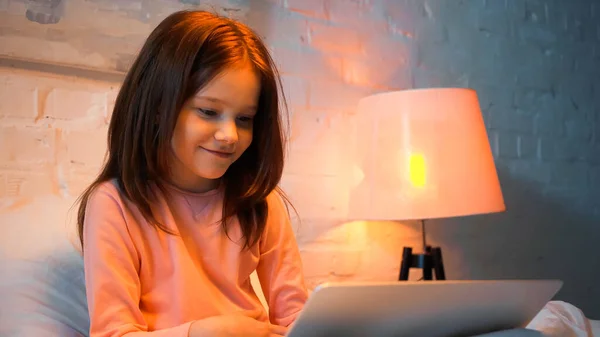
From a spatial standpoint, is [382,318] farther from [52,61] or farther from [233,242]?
[52,61]

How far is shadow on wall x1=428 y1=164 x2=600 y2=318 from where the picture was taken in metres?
1.68

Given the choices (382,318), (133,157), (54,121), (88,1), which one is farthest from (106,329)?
(88,1)

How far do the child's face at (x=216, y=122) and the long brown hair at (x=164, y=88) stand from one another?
2 cm

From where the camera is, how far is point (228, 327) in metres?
0.77

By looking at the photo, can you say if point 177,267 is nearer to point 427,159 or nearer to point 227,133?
point 227,133

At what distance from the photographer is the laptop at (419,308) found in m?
0.61

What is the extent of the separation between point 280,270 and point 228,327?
0.26 m

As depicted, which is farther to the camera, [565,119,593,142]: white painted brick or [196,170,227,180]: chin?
[565,119,593,142]: white painted brick

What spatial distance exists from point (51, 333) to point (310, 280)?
2.20 feet

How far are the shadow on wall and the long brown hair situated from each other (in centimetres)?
87

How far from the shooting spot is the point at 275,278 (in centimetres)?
102

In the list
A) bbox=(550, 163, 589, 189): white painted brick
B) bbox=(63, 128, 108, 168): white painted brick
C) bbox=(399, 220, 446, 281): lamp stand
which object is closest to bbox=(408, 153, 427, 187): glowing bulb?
bbox=(399, 220, 446, 281): lamp stand

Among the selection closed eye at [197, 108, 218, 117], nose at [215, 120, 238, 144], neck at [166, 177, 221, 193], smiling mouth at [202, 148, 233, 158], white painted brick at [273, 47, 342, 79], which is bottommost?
neck at [166, 177, 221, 193]

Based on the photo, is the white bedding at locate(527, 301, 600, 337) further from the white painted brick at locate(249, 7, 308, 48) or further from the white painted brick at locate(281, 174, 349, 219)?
the white painted brick at locate(249, 7, 308, 48)
